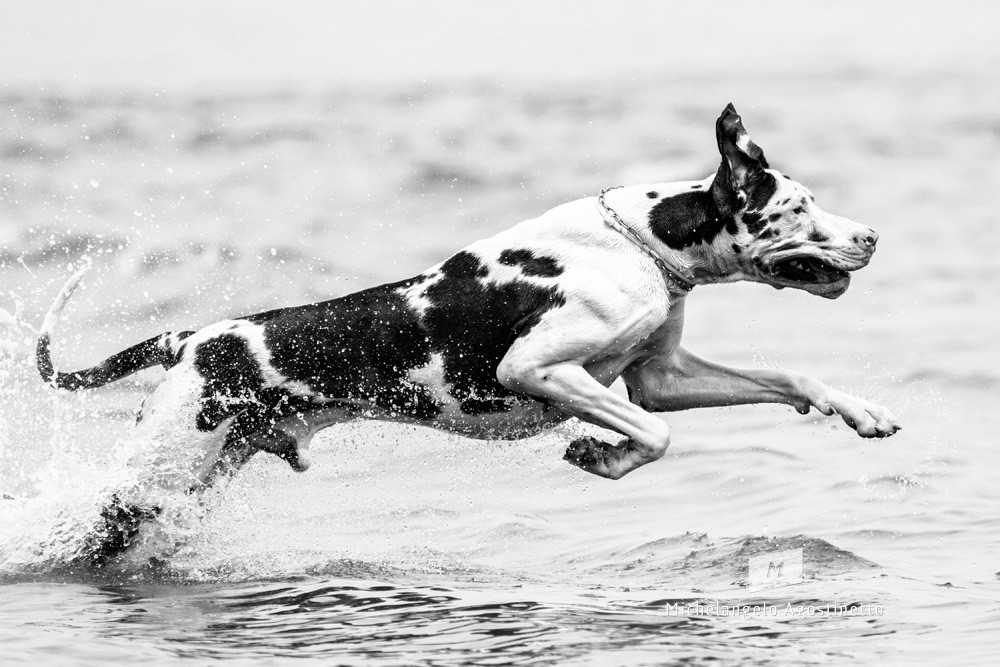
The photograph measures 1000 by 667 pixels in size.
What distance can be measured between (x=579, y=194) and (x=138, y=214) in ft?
16.4

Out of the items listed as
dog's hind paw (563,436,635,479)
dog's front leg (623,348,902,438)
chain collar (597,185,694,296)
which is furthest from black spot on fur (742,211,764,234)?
dog's hind paw (563,436,635,479)

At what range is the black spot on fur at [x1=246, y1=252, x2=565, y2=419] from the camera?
20.0 ft

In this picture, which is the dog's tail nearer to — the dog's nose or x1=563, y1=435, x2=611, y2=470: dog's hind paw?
x1=563, y1=435, x2=611, y2=470: dog's hind paw

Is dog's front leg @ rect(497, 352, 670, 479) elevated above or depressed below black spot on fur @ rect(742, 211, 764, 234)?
below

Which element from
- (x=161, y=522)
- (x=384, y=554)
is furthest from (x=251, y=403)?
(x=384, y=554)

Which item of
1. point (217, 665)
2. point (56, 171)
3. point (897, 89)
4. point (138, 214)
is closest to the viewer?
point (217, 665)

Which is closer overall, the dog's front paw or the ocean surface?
the ocean surface

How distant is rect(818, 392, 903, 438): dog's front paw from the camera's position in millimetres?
6102

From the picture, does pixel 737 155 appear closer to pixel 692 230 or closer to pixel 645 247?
pixel 692 230

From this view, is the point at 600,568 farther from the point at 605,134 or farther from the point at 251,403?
the point at 605,134

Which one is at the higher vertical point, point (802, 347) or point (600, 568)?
point (802, 347)

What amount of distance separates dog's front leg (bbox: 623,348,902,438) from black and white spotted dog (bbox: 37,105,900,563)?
22 millimetres

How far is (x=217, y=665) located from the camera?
4988mm

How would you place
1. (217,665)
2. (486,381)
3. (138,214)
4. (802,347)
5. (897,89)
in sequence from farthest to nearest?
(897,89) < (138,214) < (802,347) < (486,381) < (217,665)
